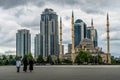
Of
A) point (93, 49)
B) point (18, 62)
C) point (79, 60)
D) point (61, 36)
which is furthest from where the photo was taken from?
point (93, 49)

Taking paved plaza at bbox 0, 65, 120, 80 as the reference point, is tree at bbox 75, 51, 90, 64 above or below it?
below

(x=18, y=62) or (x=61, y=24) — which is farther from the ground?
(x=61, y=24)

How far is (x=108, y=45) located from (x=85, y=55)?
39.3ft

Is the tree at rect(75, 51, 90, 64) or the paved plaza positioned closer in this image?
the paved plaza

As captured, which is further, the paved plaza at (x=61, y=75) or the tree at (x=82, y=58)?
the tree at (x=82, y=58)

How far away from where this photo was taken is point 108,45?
128250mm

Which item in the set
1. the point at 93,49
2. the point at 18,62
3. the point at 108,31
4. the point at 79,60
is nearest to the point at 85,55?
the point at 79,60

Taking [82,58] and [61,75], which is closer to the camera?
[61,75]

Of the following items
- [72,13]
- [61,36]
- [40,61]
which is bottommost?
[40,61]

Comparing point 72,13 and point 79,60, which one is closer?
point 79,60

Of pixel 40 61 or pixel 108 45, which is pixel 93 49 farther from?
pixel 40 61

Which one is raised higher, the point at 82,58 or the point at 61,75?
the point at 61,75

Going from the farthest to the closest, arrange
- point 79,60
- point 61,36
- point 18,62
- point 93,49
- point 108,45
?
1. point 93,49
2. point 61,36
3. point 108,45
4. point 79,60
5. point 18,62

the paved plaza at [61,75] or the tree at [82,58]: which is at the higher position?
the paved plaza at [61,75]
